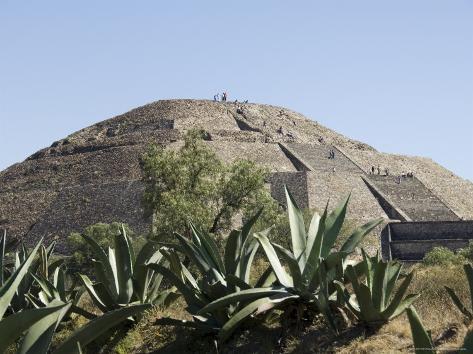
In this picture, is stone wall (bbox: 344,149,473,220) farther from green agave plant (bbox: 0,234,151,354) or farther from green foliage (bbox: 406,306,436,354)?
green agave plant (bbox: 0,234,151,354)

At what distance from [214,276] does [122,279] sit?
1.03 meters

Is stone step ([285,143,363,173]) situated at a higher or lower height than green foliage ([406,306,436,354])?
lower

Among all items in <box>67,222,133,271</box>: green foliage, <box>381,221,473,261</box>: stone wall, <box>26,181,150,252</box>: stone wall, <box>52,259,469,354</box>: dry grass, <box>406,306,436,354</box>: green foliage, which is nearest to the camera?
<box>406,306,436,354</box>: green foliage

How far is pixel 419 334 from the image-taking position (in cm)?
426

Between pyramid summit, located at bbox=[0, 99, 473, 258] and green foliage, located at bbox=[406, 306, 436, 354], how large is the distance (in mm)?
35113

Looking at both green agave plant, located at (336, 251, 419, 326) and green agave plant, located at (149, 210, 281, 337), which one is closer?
green agave plant, located at (336, 251, 419, 326)

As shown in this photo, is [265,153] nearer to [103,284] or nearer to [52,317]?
[103,284]

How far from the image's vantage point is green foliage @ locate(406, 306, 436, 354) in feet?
13.8

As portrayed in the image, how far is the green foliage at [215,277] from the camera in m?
7.00

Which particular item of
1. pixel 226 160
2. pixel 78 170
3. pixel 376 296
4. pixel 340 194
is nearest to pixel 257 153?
pixel 226 160

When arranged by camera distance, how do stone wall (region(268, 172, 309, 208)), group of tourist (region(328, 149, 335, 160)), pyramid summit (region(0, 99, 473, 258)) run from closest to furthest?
stone wall (region(268, 172, 309, 208))
pyramid summit (region(0, 99, 473, 258))
group of tourist (region(328, 149, 335, 160))

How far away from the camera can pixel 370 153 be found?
5941 cm

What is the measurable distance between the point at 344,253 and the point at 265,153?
148 ft

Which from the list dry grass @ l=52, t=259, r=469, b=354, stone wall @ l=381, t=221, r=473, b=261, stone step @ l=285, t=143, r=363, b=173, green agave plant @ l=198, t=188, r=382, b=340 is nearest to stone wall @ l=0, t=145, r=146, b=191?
stone step @ l=285, t=143, r=363, b=173
